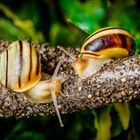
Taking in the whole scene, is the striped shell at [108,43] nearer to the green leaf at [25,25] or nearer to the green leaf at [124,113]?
the green leaf at [124,113]

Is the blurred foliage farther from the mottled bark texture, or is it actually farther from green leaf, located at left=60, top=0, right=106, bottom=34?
the mottled bark texture

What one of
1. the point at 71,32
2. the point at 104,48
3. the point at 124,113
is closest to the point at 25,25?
the point at 71,32

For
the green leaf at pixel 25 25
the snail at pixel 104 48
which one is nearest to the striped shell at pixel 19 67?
the snail at pixel 104 48

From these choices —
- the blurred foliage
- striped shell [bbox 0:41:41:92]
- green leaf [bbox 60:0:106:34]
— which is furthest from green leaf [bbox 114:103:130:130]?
striped shell [bbox 0:41:41:92]

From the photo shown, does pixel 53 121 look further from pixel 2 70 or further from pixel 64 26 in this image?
pixel 2 70

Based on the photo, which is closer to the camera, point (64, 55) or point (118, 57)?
point (118, 57)

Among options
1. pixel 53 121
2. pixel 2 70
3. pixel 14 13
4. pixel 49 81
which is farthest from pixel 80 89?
pixel 14 13
